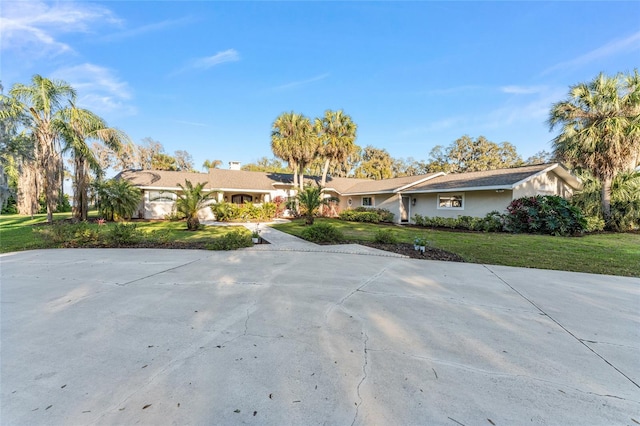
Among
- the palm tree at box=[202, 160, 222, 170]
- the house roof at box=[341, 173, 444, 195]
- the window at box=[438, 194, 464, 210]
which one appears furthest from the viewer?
the palm tree at box=[202, 160, 222, 170]

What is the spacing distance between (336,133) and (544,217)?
14.6 metres

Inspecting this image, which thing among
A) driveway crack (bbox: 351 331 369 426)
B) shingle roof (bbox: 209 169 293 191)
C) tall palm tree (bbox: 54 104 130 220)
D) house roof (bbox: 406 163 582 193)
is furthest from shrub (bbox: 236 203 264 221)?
driveway crack (bbox: 351 331 369 426)

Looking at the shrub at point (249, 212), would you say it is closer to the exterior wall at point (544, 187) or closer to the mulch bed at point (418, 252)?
the mulch bed at point (418, 252)

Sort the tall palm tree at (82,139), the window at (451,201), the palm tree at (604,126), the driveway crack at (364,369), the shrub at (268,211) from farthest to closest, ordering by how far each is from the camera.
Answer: the shrub at (268,211) → the window at (451,201) → the tall palm tree at (82,139) → the palm tree at (604,126) → the driveway crack at (364,369)

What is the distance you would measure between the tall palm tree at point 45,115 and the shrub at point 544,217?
78.8 ft

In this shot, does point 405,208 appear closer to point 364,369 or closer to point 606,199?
point 606,199

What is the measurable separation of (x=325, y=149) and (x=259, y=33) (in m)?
10.1

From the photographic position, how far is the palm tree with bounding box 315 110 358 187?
825 inches

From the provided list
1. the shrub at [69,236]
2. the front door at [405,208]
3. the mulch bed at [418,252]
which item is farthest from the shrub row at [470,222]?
the shrub at [69,236]

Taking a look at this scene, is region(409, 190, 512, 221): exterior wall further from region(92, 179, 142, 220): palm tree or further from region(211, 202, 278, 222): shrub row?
region(92, 179, 142, 220): palm tree

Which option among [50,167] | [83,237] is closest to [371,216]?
[83,237]

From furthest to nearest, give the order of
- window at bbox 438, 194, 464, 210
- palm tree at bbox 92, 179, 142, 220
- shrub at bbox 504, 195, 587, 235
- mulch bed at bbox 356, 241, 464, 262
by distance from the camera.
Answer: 1. palm tree at bbox 92, 179, 142, 220
2. window at bbox 438, 194, 464, 210
3. shrub at bbox 504, 195, 587, 235
4. mulch bed at bbox 356, 241, 464, 262

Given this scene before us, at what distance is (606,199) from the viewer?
13.9 m

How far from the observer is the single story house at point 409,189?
14.3 meters
